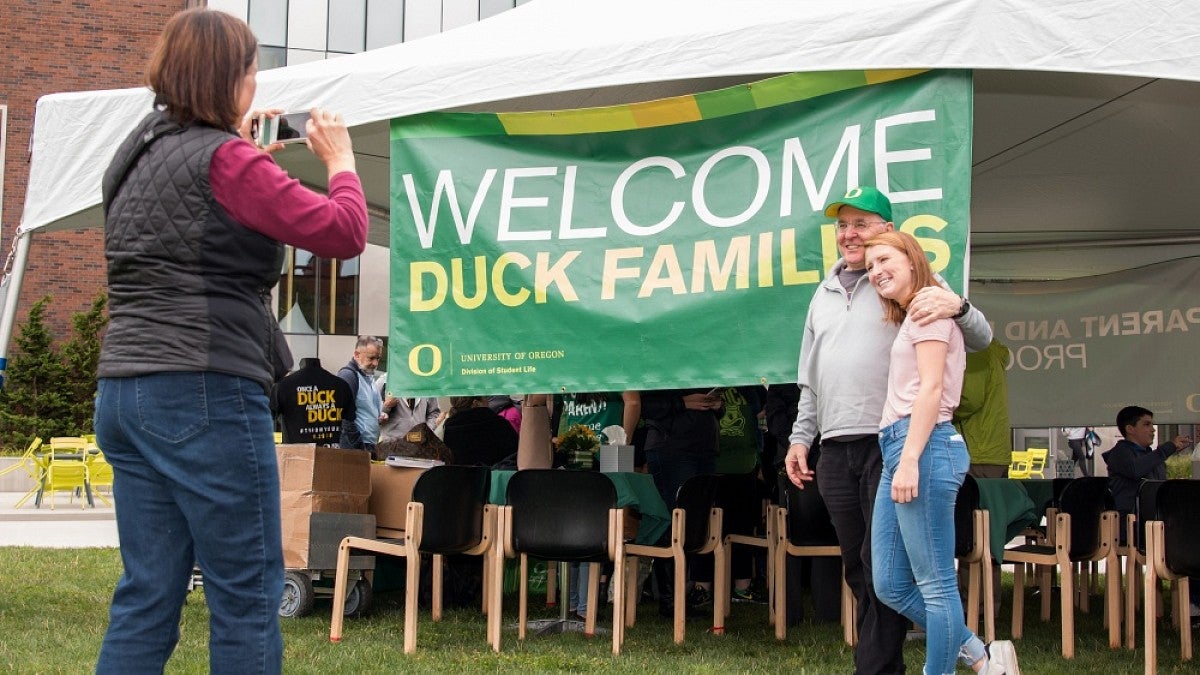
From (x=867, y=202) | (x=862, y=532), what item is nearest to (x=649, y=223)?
(x=867, y=202)

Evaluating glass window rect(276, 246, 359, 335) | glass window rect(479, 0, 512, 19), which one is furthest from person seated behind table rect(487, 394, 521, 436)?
glass window rect(479, 0, 512, 19)

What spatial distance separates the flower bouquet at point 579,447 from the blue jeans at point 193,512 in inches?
182

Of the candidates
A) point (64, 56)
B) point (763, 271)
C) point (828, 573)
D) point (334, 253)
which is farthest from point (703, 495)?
point (64, 56)

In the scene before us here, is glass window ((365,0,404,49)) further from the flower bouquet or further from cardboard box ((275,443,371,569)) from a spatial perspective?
cardboard box ((275,443,371,569))

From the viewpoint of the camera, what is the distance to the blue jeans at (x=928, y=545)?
4156mm

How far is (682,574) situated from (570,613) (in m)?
1.72

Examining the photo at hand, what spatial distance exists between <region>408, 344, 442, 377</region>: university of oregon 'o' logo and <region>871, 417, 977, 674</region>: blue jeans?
7.57 feet

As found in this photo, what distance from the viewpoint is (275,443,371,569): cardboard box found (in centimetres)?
688

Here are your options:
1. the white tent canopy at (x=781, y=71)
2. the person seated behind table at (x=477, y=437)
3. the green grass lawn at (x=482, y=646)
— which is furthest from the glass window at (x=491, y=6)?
the green grass lawn at (x=482, y=646)

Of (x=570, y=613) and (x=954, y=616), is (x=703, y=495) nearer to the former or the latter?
(x=570, y=613)

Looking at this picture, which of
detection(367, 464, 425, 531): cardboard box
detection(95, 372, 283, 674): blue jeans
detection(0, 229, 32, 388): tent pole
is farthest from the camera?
detection(367, 464, 425, 531): cardboard box

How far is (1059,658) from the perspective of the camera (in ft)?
20.7

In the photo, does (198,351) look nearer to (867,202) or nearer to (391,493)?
(867,202)

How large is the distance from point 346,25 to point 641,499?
25.6 meters
